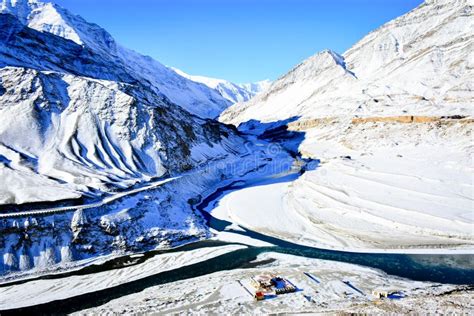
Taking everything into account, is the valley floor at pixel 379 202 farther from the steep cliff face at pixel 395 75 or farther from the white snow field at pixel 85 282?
the steep cliff face at pixel 395 75

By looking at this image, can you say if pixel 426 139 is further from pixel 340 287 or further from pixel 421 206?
→ pixel 340 287

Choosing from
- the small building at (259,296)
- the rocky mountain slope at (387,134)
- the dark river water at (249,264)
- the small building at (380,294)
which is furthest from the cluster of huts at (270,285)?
the rocky mountain slope at (387,134)

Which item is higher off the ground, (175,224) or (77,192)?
(77,192)

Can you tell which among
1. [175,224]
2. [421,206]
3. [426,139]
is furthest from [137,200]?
[426,139]

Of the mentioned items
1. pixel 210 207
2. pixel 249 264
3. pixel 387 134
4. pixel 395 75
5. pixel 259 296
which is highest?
pixel 395 75

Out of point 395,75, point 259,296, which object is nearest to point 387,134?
point 395,75

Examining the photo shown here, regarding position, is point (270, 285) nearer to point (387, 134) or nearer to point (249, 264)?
point (249, 264)
